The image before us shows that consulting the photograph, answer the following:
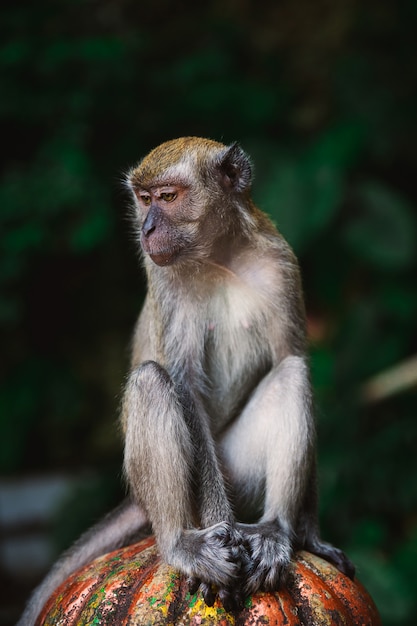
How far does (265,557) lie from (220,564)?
0.77ft

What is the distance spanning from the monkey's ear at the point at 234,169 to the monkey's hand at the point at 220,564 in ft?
5.97

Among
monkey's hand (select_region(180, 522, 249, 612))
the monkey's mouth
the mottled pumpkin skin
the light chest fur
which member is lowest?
the mottled pumpkin skin

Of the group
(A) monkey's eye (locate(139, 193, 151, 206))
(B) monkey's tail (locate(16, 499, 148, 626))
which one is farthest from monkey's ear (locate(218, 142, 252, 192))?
(B) monkey's tail (locate(16, 499, 148, 626))

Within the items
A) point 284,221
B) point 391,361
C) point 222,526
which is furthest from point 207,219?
point 391,361

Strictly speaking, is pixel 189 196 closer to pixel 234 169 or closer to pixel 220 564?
pixel 234 169

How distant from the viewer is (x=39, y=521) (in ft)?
33.0

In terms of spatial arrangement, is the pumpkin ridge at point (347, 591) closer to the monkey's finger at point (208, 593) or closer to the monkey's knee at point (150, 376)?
the monkey's finger at point (208, 593)

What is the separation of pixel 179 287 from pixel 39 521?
6.21 meters

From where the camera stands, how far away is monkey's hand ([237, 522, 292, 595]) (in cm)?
383

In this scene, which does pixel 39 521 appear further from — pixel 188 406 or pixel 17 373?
pixel 188 406

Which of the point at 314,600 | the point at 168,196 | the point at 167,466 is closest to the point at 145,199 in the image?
the point at 168,196

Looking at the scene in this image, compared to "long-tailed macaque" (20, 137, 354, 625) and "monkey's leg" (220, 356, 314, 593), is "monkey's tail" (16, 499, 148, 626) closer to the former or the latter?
"long-tailed macaque" (20, 137, 354, 625)

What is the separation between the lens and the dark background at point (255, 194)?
8.30 metres

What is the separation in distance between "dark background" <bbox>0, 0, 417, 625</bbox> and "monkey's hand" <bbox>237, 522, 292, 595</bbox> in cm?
336
